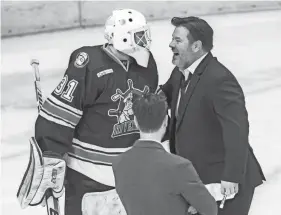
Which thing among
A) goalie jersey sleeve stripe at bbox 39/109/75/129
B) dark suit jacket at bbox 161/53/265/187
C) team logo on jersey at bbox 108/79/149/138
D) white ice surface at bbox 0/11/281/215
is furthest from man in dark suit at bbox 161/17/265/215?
white ice surface at bbox 0/11/281/215

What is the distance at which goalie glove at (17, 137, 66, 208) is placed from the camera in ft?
9.06

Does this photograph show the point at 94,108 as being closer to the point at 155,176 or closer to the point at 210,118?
the point at 210,118

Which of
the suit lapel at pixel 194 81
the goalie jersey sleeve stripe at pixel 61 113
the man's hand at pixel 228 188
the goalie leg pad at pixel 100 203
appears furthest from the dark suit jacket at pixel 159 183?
the goalie leg pad at pixel 100 203

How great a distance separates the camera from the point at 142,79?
2865 millimetres

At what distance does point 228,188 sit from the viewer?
260cm

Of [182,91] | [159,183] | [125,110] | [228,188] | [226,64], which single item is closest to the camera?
[159,183]

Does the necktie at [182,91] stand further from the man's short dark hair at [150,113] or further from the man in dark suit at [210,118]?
the man's short dark hair at [150,113]

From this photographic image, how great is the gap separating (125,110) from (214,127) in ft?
1.29

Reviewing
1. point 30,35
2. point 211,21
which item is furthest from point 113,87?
point 211,21

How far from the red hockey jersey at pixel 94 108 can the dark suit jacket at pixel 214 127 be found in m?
0.19

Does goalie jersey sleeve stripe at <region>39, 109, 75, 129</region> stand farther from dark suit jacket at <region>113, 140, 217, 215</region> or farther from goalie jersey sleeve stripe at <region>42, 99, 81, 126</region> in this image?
dark suit jacket at <region>113, 140, 217, 215</region>

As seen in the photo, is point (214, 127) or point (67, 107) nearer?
point (214, 127)

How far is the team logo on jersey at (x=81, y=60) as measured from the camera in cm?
276

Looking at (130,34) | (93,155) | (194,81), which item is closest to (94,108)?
(93,155)
